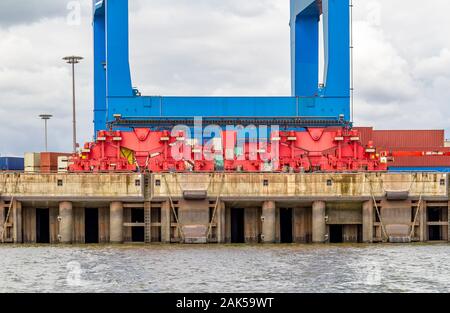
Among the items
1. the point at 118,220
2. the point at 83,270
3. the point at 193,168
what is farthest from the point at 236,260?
the point at 193,168

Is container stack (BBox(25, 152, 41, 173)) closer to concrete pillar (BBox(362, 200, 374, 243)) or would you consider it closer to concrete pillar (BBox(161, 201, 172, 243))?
concrete pillar (BBox(161, 201, 172, 243))

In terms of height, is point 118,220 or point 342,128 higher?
point 342,128

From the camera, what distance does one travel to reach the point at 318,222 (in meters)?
51.4

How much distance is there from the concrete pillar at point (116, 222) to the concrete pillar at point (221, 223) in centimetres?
573

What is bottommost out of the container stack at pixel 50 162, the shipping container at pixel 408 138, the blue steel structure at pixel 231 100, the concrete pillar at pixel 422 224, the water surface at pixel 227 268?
the water surface at pixel 227 268

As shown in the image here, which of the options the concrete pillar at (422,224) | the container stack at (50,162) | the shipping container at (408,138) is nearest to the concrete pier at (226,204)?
the concrete pillar at (422,224)

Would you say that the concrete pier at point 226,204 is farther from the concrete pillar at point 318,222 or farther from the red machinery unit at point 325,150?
the red machinery unit at point 325,150

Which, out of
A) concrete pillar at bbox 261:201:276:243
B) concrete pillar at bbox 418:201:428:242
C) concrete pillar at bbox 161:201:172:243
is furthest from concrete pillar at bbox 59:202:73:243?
concrete pillar at bbox 418:201:428:242

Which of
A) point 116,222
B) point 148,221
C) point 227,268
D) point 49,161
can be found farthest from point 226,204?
point 49,161

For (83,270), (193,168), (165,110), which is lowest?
(83,270)

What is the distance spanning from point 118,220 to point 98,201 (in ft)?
5.56

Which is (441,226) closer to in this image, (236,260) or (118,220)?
(236,260)

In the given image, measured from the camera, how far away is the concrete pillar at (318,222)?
5125cm
